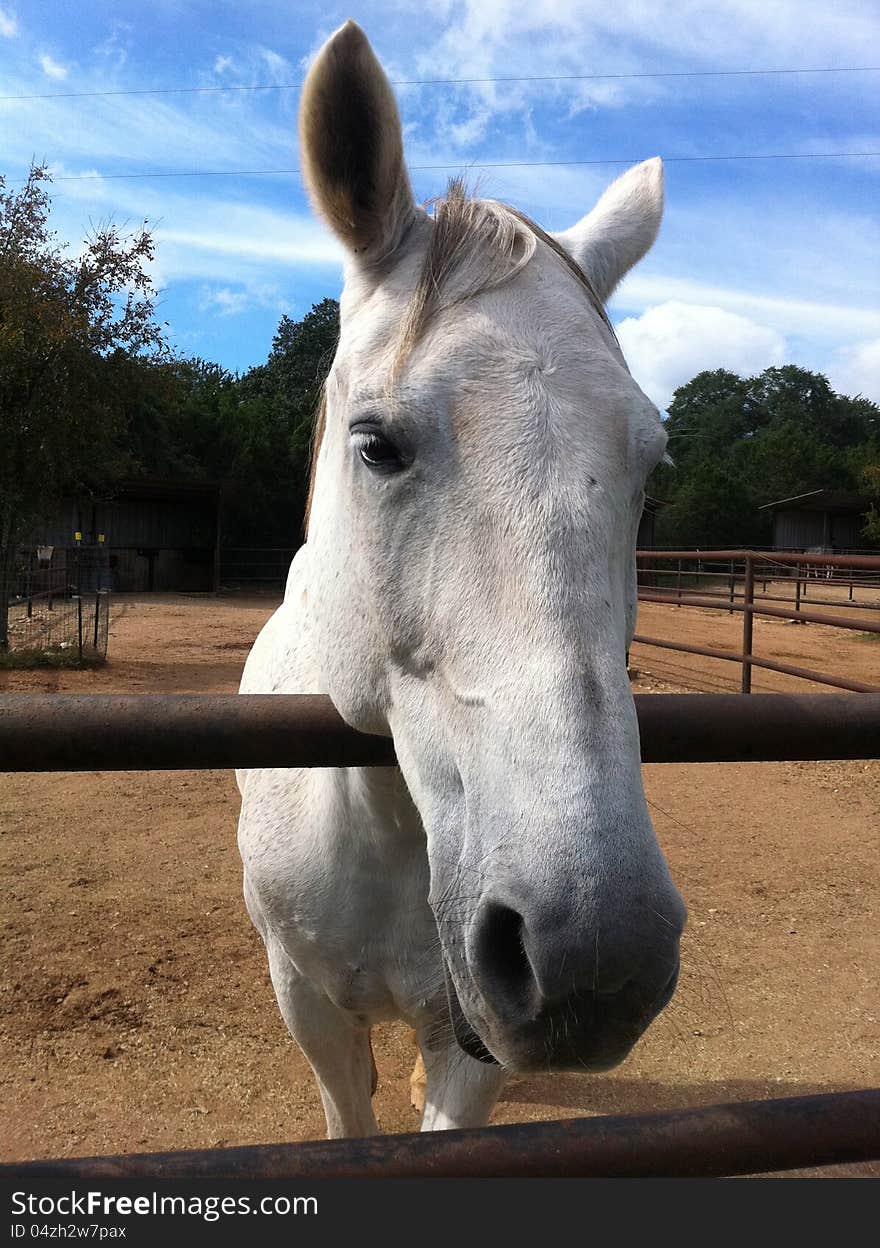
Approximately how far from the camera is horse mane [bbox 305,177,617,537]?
4.29 feet

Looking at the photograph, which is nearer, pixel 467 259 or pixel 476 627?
pixel 476 627

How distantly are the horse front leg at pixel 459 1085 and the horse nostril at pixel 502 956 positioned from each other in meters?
0.99

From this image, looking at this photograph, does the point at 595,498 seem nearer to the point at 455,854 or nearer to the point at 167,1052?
the point at 455,854

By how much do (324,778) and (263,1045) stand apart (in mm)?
1942

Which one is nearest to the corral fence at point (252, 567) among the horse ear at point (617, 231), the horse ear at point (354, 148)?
the horse ear at point (617, 231)

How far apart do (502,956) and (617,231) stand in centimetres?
156

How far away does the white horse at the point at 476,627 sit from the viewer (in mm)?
913

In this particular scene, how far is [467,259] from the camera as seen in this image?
1.38 metres

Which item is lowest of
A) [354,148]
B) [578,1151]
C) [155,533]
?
[578,1151]

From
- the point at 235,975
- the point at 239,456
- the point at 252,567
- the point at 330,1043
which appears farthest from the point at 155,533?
the point at 330,1043

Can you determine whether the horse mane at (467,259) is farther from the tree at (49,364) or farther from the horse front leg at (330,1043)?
the tree at (49,364)

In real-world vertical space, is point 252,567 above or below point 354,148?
below

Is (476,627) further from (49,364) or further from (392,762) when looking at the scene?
(49,364)

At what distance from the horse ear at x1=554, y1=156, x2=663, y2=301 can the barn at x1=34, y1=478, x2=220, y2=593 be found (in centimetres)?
2364
